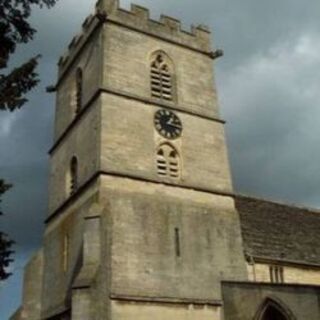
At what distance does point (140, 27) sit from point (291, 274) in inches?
475

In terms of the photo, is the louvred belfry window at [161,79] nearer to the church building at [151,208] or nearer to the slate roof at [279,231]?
the church building at [151,208]

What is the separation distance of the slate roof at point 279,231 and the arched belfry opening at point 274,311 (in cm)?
301

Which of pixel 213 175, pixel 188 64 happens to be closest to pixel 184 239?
pixel 213 175

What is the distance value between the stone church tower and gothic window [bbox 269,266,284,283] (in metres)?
1.72

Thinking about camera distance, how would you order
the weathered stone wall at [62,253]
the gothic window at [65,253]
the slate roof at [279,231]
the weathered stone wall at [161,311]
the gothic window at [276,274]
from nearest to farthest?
1. the weathered stone wall at [161,311]
2. the weathered stone wall at [62,253]
3. the gothic window at [65,253]
4. the gothic window at [276,274]
5. the slate roof at [279,231]

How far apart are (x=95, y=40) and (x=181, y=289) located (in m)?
11.2

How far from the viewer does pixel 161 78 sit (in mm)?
24812

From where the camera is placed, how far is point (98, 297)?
1809 centimetres

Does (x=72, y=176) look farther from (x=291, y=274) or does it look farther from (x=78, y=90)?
(x=291, y=274)

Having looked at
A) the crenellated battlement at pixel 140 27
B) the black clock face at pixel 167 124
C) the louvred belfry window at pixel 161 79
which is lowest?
the black clock face at pixel 167 124

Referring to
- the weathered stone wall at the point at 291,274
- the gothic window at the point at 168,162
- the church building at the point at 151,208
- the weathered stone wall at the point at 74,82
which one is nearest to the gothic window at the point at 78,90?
the church building at the point at 151,208

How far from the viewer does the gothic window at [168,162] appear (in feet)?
73.8

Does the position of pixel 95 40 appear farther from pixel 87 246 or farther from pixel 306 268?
pixel 306 268

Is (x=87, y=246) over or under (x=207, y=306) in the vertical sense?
over
